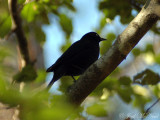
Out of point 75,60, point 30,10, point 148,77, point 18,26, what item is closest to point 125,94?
point 148,77

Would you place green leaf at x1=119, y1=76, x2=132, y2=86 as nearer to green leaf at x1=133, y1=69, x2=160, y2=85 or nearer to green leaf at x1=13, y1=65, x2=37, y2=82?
green leaf at x1=133, y1=69, x2=160, y2=85

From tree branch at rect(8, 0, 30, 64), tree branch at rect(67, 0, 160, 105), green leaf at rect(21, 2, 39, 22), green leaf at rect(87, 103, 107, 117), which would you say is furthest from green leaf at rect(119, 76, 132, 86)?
tree branch at rect(8, 0, 30, 64)

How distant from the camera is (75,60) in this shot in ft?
13.5

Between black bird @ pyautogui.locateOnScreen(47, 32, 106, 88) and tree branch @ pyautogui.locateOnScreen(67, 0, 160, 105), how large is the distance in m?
1.37

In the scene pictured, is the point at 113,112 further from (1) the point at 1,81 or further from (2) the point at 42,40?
(1) the point at 1,81

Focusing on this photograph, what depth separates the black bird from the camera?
3967mm

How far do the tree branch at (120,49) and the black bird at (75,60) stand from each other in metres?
1.37

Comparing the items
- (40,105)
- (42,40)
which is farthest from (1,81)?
(42,40)

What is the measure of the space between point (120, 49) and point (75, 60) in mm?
1760

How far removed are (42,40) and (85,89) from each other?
2.19 meters

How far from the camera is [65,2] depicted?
3609 mm

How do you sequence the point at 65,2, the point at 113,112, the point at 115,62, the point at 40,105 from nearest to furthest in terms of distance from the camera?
the point at 40,105
the point at 115,62
the point at 65,2
the point at 113,112

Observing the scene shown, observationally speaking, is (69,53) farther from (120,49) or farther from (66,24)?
(120,49)

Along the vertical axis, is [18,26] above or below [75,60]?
above
